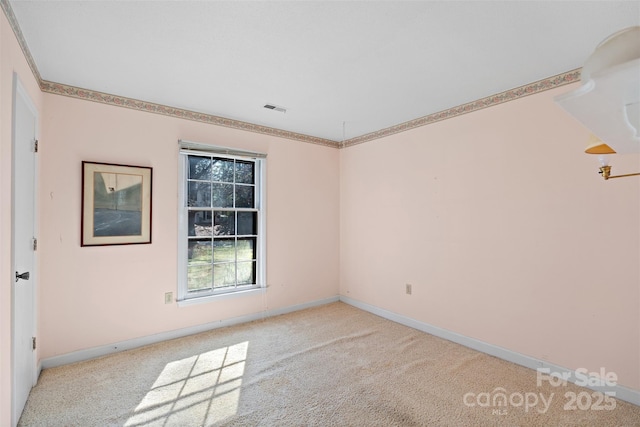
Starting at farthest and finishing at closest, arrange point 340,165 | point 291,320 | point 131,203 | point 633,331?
point 340,165 < point 291,320 < point 131,203 < point 633,331

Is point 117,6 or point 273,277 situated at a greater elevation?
point 117,6

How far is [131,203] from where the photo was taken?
9.98 feet

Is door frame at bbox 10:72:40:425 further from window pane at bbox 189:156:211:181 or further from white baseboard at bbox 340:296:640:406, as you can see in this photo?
white baseboard at bbox 340:296:640:406

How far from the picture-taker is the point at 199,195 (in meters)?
3.58

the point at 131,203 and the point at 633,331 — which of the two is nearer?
the point at 633,331

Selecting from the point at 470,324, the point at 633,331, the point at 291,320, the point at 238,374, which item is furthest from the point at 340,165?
the point at 633,331

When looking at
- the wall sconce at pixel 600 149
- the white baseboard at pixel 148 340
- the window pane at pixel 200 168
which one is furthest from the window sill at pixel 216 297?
the wall sconce at pixel 600 149

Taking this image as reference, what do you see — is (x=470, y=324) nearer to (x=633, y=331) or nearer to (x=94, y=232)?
(x=633, y=331)

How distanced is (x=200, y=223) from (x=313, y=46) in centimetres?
238

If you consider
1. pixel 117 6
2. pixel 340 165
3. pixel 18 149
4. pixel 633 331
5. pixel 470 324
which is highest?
pixel 117 6

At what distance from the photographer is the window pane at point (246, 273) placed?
3898mm

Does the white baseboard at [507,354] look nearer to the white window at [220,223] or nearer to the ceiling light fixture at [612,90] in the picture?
the white window at [220,223]

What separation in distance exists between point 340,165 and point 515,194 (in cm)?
253

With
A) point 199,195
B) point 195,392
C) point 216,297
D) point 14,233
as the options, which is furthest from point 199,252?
point 14,233
